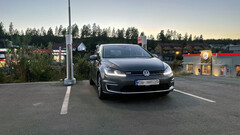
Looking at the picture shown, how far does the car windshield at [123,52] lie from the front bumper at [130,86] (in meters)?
1.16

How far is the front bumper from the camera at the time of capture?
3.94 metres

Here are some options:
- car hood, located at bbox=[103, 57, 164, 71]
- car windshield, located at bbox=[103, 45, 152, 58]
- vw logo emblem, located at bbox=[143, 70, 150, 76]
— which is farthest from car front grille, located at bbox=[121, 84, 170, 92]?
car windshield, located at bbox=[103, 45, 152, 58]

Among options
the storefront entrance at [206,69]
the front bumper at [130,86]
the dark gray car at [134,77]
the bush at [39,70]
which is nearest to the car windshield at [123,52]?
the dark gray car at [134,77]

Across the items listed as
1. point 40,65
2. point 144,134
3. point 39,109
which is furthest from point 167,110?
point 40,65

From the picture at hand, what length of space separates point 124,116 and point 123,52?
249 cm

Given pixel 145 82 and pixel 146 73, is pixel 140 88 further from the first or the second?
pixel 146 73

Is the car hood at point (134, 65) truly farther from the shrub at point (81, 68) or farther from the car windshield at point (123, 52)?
the shrub at point (81, 68)

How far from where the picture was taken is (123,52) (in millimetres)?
5395

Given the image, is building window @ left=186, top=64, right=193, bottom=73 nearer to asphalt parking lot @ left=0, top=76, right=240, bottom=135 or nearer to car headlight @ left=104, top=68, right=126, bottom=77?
asphalt parking lot @ left=0, top=76, right=240, bottom=135

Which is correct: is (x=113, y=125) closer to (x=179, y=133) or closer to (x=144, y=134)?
(x=144, y=134)

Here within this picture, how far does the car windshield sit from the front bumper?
3.82 ft

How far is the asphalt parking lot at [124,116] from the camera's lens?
2.69m

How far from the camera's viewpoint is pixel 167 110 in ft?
12.0

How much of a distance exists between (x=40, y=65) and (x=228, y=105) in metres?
8.29
